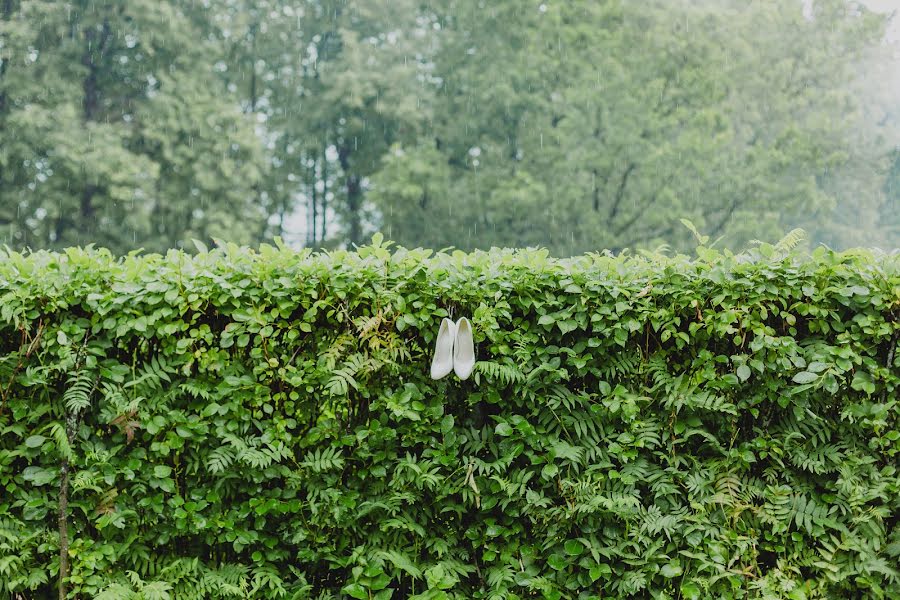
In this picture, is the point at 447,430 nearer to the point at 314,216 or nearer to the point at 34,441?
the point at 34,441

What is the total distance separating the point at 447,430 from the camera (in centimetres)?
345

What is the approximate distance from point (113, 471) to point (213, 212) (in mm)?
15233

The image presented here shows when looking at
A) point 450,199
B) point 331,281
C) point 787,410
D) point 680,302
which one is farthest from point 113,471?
point 450,199

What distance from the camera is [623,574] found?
3.43 meters

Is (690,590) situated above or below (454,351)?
below

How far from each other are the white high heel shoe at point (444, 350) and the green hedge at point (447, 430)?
0.45ft

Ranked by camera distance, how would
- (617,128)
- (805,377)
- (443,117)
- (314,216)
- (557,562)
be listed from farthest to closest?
(314,216) → (443,117) → (617,128) → (557,562) → (805,377)

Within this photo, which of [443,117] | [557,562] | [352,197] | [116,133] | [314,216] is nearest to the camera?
[557,562]

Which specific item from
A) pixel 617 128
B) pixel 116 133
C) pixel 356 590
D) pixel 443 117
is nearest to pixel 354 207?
pixel 443 117

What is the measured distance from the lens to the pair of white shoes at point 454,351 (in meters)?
3.32

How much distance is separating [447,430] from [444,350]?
0.41m

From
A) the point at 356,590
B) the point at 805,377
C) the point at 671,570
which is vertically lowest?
the point at 356,590

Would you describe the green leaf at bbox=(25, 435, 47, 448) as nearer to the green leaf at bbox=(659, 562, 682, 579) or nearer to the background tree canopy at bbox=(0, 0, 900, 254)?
the green leaf at bbox=(659, 562, 682, 579)

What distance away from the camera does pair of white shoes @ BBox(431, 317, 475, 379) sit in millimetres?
3320
